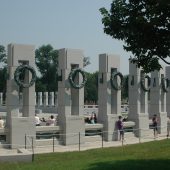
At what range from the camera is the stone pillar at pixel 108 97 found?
29.1 m

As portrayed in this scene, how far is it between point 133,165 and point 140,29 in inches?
180

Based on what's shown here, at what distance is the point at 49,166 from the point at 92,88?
9029 centimetres

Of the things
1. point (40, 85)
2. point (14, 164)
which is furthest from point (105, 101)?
point (40, 85)

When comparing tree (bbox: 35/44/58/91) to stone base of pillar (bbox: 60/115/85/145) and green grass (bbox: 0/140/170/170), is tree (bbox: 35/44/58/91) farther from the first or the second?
green grass (bbox: 0/140/170/170)

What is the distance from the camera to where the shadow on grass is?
1483 cm

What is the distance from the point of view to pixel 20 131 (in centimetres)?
2408

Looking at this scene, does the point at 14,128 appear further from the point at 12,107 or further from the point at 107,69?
the point at 107,69

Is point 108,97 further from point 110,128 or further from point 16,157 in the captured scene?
point 16,157

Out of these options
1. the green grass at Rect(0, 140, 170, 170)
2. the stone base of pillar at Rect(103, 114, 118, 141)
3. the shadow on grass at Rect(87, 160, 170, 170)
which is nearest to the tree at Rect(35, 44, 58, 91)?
the stone base of pillar at Rect(103, 114, 118, 141)

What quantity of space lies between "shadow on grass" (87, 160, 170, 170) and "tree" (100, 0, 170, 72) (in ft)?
10.5

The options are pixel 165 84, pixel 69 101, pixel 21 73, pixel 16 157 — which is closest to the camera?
pixel 16 157

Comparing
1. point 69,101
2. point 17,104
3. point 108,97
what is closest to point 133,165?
point 17,104

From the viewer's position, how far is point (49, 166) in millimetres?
15398

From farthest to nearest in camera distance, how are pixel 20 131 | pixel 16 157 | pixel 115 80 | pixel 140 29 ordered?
pixel 115 80, pixel 20 131, pixel 16 157, pixel 140 29
